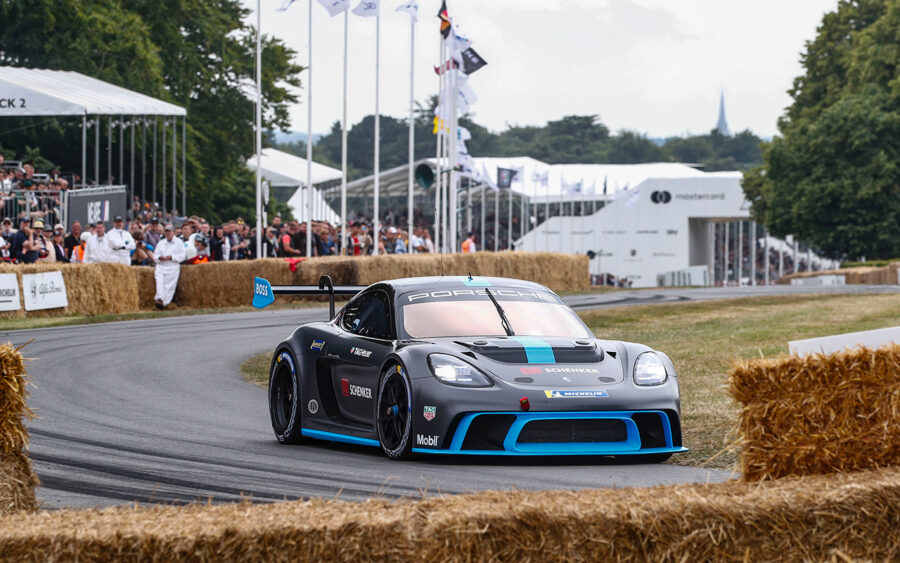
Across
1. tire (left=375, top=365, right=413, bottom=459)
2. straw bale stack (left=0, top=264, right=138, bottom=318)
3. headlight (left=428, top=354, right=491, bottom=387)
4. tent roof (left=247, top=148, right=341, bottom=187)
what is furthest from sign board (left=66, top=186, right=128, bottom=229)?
tent roof (left=247, top=148, right=341, bottom=187)

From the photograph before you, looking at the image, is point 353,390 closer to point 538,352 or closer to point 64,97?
point 538,352

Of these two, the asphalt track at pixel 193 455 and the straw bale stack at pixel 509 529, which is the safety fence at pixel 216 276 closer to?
the asphalt track at pixel 193 455

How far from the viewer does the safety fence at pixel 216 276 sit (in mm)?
24812

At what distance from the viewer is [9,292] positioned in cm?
2314

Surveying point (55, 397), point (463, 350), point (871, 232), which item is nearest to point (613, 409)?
point (463, 350)

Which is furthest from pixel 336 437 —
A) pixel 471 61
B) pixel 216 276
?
pixel 471 61

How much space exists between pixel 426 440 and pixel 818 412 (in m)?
3.19

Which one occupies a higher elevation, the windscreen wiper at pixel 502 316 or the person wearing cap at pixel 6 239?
the person wearing cap at pixel 6 239

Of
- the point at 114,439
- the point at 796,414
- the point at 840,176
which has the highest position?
the point at 840,176

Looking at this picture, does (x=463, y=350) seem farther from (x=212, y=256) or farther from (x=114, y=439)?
(x=212, y=256)

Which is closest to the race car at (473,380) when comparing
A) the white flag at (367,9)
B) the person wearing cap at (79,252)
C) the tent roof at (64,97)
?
the person wearing cap at (79,252)

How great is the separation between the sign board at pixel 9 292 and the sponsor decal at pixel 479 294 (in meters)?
15.0

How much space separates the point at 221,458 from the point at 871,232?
2107 inches

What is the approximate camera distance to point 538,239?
284ft
